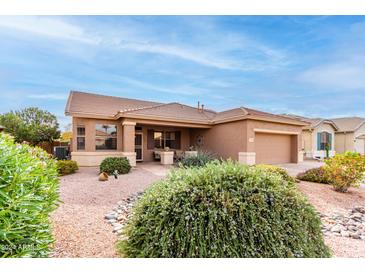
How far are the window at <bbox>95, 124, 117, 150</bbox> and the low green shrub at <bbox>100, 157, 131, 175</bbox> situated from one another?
394 cm

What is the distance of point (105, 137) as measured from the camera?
14.3 meters

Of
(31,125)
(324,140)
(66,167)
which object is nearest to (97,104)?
(66,167)

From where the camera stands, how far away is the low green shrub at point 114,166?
10238 mm

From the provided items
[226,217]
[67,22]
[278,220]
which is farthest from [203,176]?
[67,22]

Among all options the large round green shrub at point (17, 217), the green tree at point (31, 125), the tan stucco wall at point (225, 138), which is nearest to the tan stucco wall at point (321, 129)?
the tan stucco wall at point (225, 138)

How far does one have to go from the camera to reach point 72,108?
1322 cm

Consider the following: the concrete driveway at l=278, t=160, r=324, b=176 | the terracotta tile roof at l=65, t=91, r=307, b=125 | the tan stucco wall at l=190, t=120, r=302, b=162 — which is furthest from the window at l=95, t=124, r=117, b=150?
the concrete driveway at l=278, t=160, r=324, b=176

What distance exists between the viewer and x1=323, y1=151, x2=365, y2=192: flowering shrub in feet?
26.2

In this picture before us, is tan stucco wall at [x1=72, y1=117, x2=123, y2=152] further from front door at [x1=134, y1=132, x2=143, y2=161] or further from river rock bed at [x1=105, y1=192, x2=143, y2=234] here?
river rock bed at [x1=105, y1=192, x2=143, y2=234]

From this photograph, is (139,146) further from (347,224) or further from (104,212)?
(347,224)

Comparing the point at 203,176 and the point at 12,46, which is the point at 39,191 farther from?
the point at 12,46

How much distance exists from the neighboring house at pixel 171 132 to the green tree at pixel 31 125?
19.4ft

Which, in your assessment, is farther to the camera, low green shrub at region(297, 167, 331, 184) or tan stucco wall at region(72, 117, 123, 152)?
tan stucco wall at region(72, 117, 123, 152)

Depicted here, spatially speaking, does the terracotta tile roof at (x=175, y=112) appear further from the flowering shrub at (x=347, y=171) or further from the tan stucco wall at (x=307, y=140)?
the tan stucco wall at (x=307, y=140)
